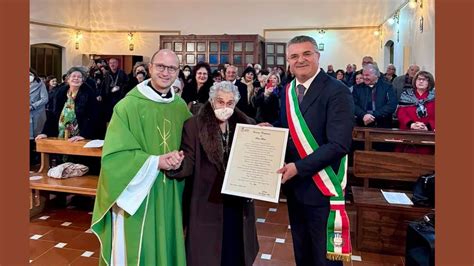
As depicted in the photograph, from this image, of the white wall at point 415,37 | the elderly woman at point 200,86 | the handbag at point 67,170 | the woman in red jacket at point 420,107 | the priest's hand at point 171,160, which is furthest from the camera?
the white wall at point 415,37

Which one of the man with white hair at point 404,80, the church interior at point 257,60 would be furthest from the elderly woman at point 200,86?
the man with white hair at point 404,80

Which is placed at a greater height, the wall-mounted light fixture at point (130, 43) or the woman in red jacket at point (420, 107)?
the wall-mounted light fixture at point (130, 43)

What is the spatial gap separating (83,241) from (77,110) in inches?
47.5

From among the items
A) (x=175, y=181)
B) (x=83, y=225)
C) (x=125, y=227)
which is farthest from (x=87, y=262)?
(x=175, y=181)

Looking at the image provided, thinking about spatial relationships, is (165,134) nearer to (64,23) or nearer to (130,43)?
(64,23)

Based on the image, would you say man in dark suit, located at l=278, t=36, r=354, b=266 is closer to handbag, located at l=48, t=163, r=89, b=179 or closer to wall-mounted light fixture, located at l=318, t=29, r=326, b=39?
handbag, located at l=48, t=163, r=89, b=179

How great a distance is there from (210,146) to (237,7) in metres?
10.4

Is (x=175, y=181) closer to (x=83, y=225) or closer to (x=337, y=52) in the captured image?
(x=83, y=225)

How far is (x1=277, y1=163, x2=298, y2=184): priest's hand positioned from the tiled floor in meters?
1.36

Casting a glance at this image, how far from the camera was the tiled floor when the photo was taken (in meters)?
2.99

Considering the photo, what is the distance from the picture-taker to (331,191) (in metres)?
1.88

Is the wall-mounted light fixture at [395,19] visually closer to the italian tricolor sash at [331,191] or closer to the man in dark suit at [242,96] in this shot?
the man in dark suit at [242,96]

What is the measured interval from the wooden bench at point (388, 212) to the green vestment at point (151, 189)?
1626 mm

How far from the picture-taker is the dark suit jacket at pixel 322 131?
1.80 m
